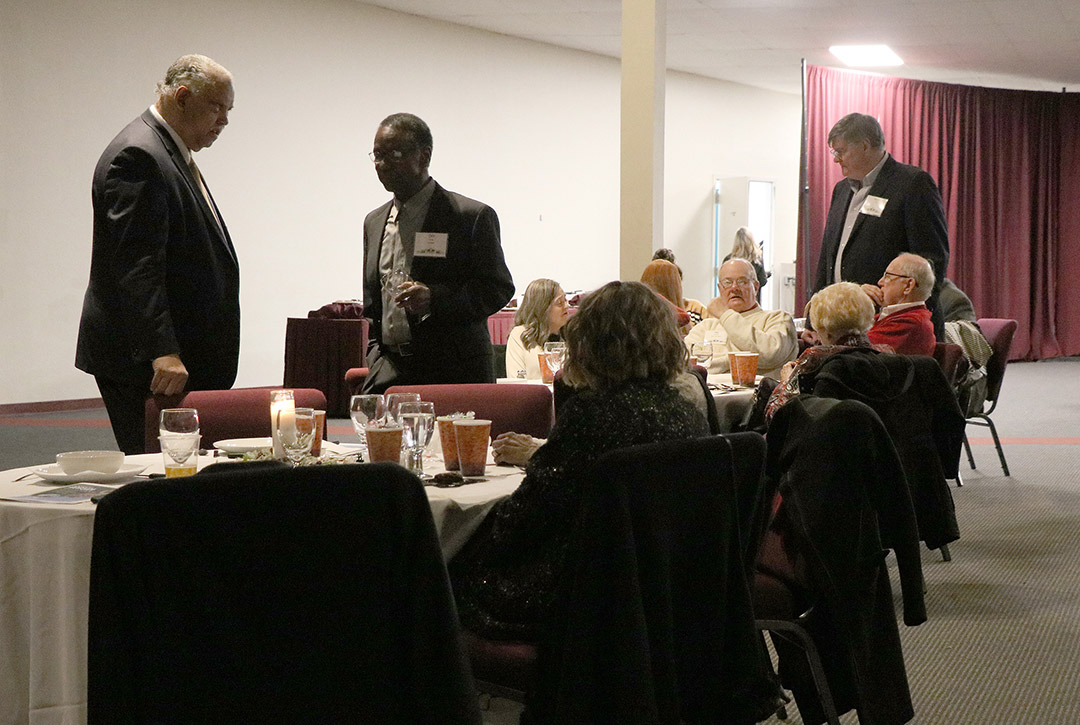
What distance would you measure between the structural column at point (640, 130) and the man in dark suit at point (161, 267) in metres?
3.85

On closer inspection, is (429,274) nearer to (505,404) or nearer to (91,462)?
(505,404)

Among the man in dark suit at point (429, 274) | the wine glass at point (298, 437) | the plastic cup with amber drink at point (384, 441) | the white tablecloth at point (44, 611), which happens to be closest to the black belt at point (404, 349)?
the man in dark suit at point (429, 274)

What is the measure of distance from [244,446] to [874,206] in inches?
125

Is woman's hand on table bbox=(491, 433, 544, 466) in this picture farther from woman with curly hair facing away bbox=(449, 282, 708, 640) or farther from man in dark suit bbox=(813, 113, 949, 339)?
man in dark suit bbox=(813, 113, 949, 339)

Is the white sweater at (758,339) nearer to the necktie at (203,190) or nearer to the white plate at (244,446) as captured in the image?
the necktie at (203,190)

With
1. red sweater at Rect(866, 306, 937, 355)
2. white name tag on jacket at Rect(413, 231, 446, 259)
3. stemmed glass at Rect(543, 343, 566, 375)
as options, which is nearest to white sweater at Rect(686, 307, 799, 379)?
red sweater at Rect(866, 306, 937, 355)

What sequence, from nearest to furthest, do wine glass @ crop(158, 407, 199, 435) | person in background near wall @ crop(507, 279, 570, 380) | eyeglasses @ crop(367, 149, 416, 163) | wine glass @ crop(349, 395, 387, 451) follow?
wine glass @ crop(158, 407, 199, 435), wine glass @ crop(349, 395, 387, 451), eyeglasses @ crop(367, 149, 416, 163), person in background near wall @ crop(507, 279, 570, 380)

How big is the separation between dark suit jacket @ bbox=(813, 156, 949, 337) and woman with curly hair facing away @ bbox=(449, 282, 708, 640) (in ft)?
9.49

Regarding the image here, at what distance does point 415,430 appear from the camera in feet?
7.52

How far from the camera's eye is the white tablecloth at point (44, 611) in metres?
1.95

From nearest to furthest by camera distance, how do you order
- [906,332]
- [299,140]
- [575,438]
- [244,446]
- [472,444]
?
[575,438], [472,444], [244,446], [906,332], [299,140]

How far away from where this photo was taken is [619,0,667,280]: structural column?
6.73 metres

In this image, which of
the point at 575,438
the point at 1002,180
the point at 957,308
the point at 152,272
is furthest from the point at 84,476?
the point at 1002,180

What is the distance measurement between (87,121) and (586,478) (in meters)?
8.32
